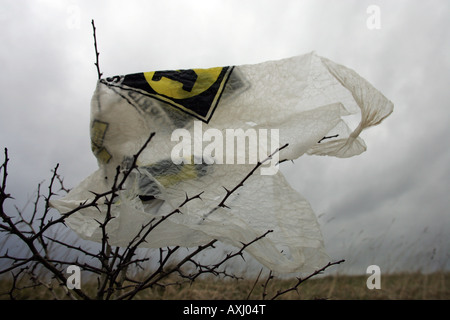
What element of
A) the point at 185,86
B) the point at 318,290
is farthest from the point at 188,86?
the point at 318,290

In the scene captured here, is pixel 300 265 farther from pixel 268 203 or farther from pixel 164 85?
pixel 164 85

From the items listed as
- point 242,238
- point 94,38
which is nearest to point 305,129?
point 242,238

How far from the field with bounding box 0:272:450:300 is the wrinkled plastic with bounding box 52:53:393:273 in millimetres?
2378

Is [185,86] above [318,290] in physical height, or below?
above

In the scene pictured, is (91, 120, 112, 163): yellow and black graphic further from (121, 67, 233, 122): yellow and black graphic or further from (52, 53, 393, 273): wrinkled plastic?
(121, 67, 233, 122): yellow and black graphic

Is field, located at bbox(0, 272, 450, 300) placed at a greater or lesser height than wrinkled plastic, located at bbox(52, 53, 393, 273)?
lesser

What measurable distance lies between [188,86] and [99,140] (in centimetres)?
35

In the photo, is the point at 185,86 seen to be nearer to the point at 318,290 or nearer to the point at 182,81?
the point at 182,81

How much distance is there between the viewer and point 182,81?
1013 mm

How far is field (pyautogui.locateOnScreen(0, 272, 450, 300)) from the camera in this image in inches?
125

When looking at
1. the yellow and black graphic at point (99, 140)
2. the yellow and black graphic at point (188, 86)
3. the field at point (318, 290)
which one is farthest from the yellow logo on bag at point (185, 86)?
the field at point (318, 290)

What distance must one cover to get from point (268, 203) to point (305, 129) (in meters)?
0.28

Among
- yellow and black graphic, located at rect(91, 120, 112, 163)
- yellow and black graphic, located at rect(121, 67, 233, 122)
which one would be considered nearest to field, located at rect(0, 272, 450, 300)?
yellow and black graphic, located at rect(91, 120, 112, 163)

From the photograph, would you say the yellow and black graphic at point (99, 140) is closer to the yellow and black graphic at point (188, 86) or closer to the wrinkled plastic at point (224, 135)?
the wrinkled plastic at point (224, 135)
